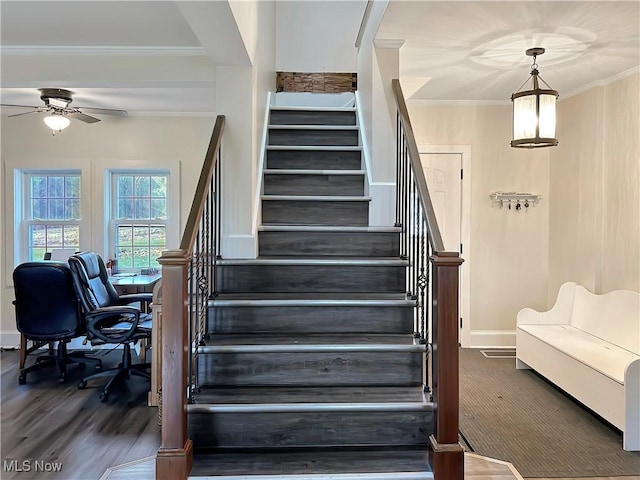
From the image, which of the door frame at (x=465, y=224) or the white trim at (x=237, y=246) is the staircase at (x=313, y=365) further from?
the door frame at (x=465, y=224)

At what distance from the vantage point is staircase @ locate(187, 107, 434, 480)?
A: 7.10 feet

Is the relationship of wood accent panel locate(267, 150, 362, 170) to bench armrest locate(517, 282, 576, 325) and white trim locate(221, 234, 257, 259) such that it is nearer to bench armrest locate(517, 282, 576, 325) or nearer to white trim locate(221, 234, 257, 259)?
white trim locate(221, 234, 257, 259)

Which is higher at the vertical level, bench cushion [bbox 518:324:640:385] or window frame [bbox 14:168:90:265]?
window frame [bbox 14:168:90:265]

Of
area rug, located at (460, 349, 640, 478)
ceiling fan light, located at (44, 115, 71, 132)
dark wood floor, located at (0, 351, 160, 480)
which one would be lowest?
dark wood floor, located at (0, 351, 160, 480)

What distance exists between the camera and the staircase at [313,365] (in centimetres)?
216

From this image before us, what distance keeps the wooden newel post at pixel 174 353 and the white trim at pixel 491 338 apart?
3636 millimetres

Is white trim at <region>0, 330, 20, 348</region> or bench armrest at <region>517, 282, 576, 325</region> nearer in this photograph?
bench armrest at <region>517, 282, 576, 325</region>

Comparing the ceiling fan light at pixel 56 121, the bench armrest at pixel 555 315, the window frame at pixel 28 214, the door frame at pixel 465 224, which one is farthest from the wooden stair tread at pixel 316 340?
the window frame at pixel 28 214

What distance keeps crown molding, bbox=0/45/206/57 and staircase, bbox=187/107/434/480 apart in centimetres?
115

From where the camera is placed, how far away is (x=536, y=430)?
3.08m

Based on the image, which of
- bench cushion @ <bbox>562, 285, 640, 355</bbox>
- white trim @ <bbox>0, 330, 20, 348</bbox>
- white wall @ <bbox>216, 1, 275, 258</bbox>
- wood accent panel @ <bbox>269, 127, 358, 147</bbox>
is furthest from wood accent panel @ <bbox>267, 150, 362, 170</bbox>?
white trim @ <bbox>0, 330, 20, 348</bbox>

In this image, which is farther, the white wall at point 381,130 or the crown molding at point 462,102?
the crown molding at point 462,102

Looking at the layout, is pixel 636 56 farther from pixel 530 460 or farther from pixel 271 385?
pixel 271 385

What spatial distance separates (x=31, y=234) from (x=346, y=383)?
4619mm
